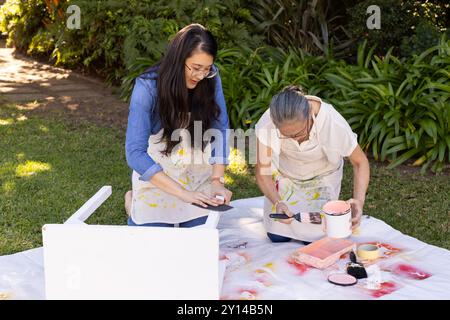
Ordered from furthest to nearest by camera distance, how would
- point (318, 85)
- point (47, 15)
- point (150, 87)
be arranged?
point (47, 15) → point (318, 85) → point (150, 87)

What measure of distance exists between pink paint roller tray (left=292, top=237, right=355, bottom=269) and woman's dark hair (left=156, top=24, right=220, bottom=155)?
822mm

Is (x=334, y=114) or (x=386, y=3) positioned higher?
(x=386, y=3)

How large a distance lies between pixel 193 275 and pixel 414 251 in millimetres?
1492

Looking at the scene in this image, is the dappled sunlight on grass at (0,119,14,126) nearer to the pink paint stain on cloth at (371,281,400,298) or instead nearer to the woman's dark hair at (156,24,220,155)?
the woman's dark hair at (156,24,220,155)

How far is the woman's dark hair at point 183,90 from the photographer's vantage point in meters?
3.38

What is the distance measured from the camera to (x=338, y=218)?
11.4 ft

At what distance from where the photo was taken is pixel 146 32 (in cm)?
746

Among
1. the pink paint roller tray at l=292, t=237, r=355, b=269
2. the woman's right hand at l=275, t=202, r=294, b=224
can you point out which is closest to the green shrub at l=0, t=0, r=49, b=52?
the woman's right hand at l=275, t=202, r=294, b=224

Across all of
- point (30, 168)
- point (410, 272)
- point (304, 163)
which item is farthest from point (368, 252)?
point (30, 168)

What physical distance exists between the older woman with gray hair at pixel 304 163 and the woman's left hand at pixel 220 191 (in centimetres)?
24

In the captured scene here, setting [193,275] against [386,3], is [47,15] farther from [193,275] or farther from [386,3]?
[193,275]

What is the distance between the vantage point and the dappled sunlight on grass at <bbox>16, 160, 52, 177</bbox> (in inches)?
215

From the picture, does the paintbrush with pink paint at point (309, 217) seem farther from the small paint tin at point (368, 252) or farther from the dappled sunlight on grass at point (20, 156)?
the dappled sunlight on grass at point (20, 156)
